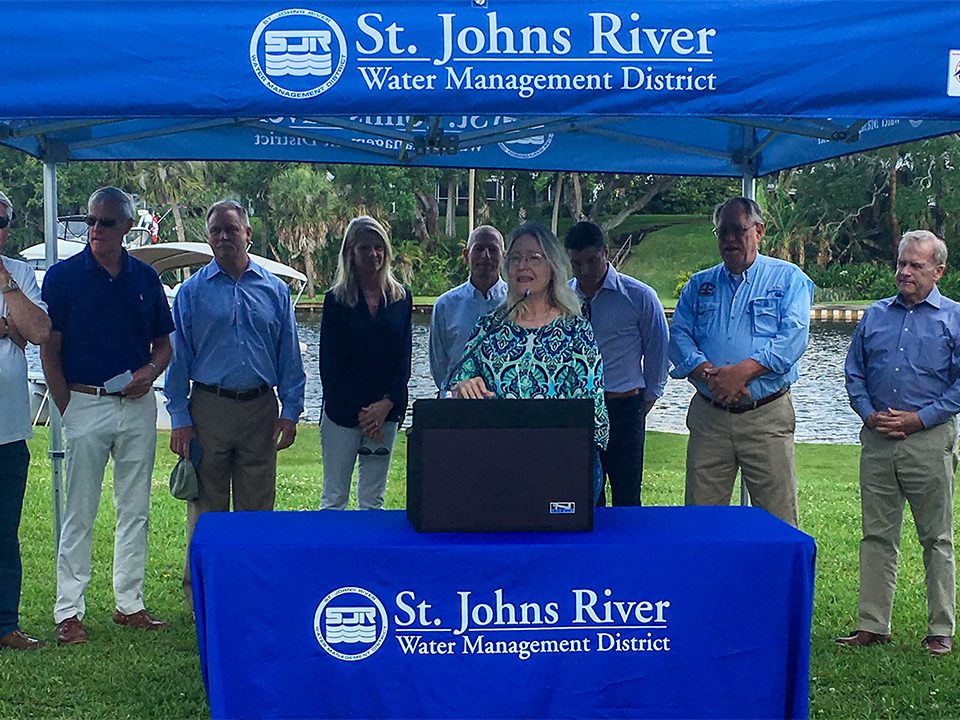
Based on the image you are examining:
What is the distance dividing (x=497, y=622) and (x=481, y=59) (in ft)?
5.29

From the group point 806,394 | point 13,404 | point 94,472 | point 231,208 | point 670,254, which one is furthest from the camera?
point 670,254

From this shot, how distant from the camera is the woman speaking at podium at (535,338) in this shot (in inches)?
160

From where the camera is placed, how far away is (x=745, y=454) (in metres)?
5.26

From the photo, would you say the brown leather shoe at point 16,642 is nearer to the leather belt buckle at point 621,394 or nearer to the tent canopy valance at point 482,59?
the tent canopy valance at point 482,59

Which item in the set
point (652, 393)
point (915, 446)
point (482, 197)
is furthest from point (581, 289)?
point (482, 197)

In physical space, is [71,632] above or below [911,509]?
below

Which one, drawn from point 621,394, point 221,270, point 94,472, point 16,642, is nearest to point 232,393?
point 221,270

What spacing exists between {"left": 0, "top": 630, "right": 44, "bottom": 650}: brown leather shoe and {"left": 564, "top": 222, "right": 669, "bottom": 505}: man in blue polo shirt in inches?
101

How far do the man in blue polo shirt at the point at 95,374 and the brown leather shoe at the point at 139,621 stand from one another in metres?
0.22

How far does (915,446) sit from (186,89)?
3.25 m

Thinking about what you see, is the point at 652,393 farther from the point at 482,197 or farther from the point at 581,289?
the point at 482,197

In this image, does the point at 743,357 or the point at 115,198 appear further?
the point at 743,357

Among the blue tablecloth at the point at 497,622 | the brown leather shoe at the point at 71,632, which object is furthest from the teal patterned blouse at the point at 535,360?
the brown leather shoe at the point at 71,632

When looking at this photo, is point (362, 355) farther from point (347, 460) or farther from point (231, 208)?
point (231, 208)
